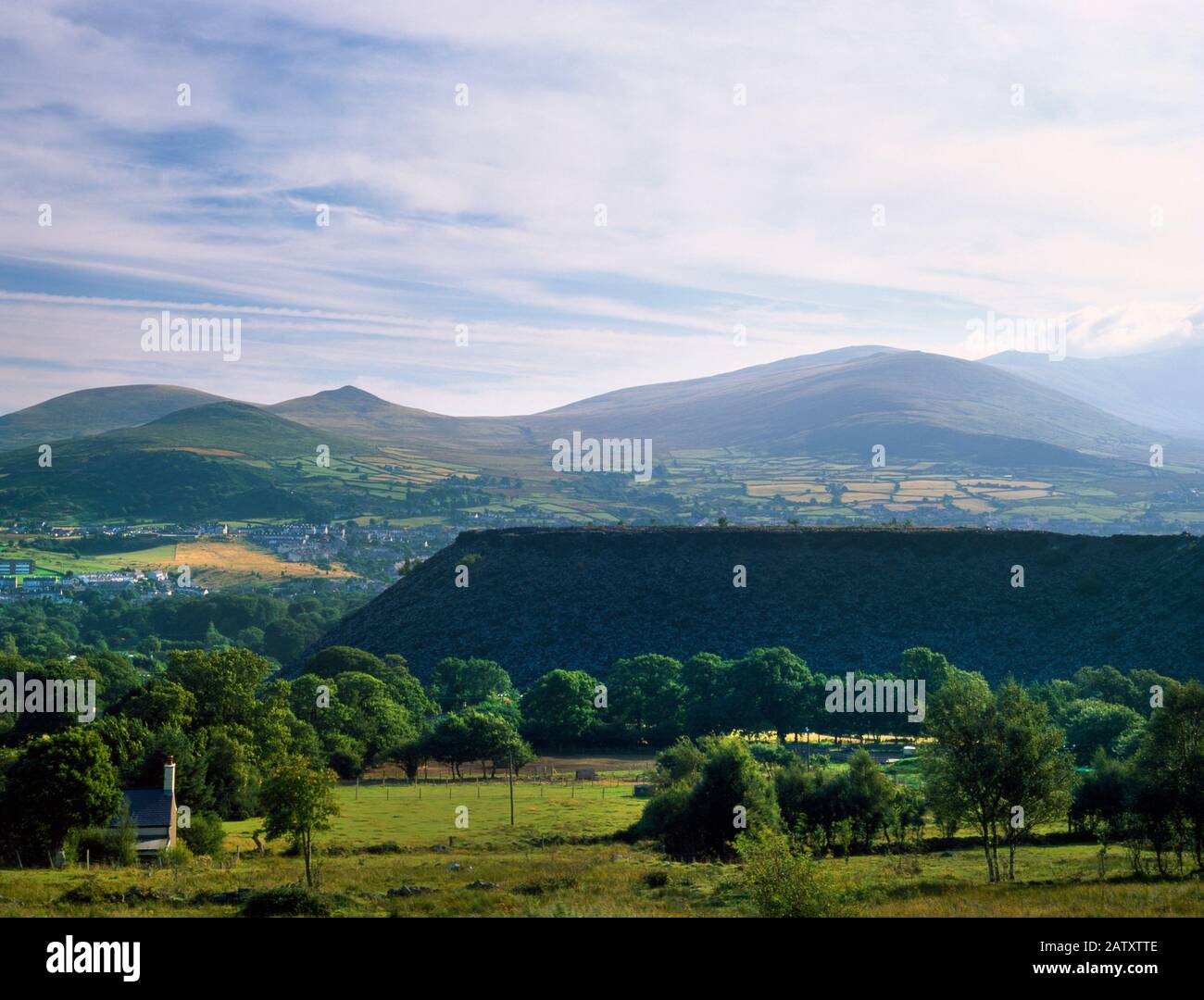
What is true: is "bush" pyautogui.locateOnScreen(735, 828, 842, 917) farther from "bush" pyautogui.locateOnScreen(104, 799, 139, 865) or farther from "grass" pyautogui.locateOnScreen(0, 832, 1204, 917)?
"bush" pyautogui.locateOnScreen(104, 799, 139, 865)

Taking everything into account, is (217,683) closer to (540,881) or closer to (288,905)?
(540,881)

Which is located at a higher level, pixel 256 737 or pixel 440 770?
pixel 256 737

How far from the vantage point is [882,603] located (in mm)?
108438

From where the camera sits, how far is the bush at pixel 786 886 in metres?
29.0

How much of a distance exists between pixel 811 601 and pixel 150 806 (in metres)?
74.4

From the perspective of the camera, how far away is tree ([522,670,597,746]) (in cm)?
8431

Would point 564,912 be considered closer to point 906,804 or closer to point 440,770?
point 906,804

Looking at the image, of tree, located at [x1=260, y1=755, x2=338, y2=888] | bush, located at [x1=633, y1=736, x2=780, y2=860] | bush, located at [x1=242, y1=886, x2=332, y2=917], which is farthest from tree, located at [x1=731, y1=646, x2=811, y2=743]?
bush, located at [x1=242, y1=886, x2=332, y2=917]

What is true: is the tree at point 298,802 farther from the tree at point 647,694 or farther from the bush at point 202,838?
the tree at point 647,694

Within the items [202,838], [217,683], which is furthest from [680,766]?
[217,683]

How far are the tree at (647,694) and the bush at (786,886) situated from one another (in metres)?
53.6

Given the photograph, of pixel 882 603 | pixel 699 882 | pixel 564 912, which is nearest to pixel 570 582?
pixel 882 603

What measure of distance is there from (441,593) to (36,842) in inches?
3099

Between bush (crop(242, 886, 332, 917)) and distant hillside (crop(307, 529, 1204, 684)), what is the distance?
71.5 m
